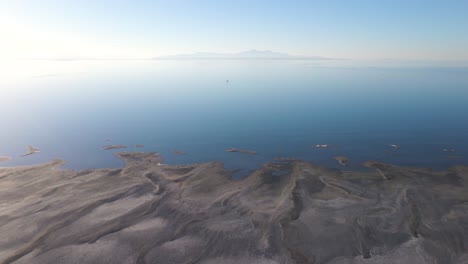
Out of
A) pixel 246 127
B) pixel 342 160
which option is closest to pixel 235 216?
pixel 342 160

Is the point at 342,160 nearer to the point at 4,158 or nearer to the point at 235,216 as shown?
the point at 235,216

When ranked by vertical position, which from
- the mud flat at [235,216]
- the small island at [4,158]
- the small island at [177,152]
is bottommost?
the mud flat at [235,216]

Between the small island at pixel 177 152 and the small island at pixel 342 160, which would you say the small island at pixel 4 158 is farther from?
the small island at pixel 342 160

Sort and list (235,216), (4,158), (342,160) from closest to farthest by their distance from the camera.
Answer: (235,216) → (342,160) → (4,158)

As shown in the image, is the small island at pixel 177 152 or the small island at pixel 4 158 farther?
the small island at pixel 177 152

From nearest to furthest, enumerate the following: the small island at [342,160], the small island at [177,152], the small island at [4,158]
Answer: the small island at [342,160]
the small island at [4,158]
the small island at [177,152]

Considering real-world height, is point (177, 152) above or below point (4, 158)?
below

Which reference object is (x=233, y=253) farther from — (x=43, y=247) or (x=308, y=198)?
(x=43, y=247)

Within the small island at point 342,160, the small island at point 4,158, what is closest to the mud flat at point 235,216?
the small island at point 342,160

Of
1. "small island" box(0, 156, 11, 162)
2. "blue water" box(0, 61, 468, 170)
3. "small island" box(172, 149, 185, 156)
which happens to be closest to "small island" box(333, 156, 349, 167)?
"blue water" box(0, 61, 468, 170)
